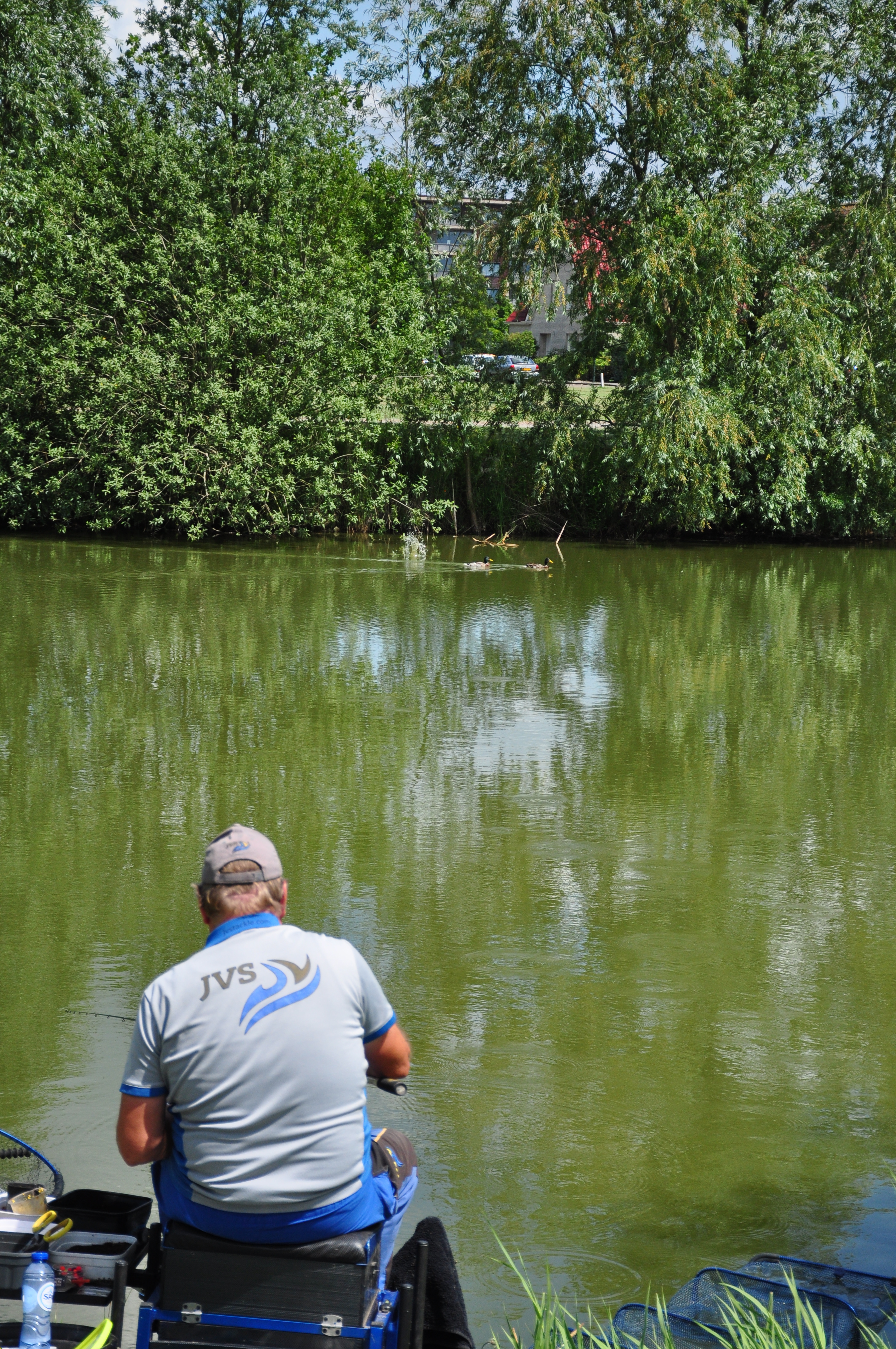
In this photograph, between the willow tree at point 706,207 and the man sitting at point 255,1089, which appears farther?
the willow tree at point 706,207

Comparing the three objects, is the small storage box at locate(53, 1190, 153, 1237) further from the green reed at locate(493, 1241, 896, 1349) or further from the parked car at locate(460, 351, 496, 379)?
the parked car at locate(460, 351, 496, 379)

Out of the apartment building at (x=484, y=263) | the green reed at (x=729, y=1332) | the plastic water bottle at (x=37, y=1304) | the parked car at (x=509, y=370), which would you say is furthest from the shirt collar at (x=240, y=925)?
the parked car at (x=509, y=370)

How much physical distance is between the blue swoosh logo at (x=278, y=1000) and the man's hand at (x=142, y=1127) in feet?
0.83

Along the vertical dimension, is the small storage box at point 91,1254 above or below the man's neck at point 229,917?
below

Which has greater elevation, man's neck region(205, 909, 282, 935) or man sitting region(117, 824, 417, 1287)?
man's neck region(205, 909, 282, 935)

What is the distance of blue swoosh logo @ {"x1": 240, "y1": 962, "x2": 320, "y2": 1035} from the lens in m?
2.46

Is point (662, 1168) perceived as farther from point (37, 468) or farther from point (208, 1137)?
point (37, 468)

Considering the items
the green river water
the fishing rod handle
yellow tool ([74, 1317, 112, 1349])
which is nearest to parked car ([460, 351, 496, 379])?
the green river water

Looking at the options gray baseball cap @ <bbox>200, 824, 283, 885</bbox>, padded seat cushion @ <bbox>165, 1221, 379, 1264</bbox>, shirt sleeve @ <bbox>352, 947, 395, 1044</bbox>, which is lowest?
padded seat cushion @ <bbox>165, 1221, 379, 1264</bbox>

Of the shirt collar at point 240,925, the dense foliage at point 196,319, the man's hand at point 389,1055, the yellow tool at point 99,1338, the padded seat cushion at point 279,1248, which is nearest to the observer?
the yellow tool at point 99,1338

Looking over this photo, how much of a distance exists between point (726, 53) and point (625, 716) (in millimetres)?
18643

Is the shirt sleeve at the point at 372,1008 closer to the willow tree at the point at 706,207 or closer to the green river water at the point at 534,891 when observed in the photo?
the green river water at the point at 534,891

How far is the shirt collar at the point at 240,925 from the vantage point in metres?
2.58

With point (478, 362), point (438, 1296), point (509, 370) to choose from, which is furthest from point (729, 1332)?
point (478, 362)
